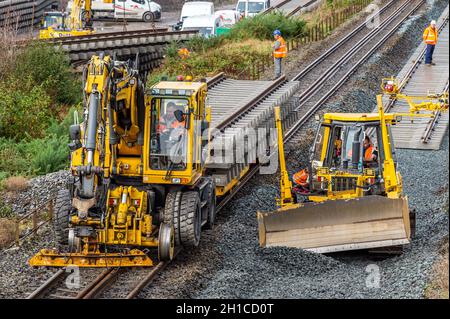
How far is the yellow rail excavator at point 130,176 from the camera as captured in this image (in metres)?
15.7

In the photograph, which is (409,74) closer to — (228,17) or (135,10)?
(228,17)

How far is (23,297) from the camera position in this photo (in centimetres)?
1496

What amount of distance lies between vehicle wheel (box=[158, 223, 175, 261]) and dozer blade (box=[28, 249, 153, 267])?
30 centimetres

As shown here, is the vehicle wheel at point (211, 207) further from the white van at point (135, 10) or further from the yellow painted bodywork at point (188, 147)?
the white van at point (135, 10)

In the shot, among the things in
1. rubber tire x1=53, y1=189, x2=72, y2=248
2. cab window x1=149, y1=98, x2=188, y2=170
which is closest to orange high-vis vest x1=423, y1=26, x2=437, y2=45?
cab window x1=149, y1=98, x2=188, y2=170

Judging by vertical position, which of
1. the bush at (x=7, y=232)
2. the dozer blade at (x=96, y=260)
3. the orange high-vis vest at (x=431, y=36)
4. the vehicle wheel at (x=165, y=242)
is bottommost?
the bush at (x=7, y=232)

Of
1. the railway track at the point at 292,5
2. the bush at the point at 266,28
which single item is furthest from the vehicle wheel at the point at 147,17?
the bush at the point at 266,28

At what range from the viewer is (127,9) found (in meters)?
58.0

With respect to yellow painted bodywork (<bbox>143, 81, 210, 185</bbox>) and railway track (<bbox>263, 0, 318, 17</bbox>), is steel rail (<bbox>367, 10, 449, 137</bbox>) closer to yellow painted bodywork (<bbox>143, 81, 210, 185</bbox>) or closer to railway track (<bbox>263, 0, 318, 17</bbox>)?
railway track (<bbox>263, 0, 318, 17</bbox>)

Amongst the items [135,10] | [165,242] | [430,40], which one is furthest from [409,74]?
[135,10]

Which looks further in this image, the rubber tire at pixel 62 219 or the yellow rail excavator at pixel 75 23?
the yellow rail excavator at pixel 75 23

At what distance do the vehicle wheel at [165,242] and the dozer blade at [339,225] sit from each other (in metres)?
2.06
